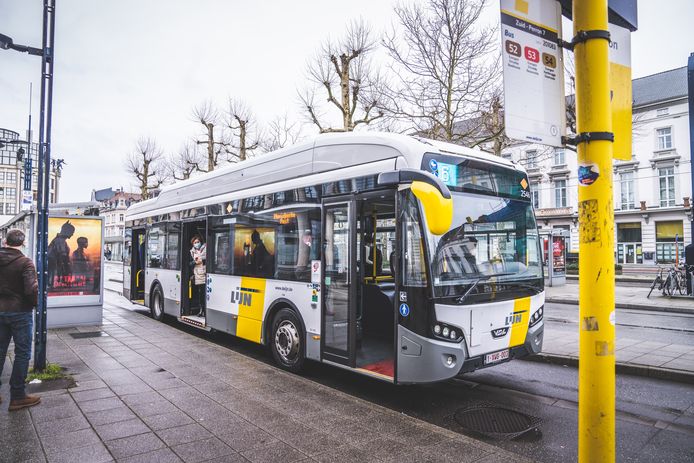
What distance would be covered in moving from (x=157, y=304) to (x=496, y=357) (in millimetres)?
9295

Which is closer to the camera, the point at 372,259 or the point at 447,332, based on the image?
the point at 447,332

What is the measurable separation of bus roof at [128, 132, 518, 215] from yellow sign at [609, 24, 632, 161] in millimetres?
2774

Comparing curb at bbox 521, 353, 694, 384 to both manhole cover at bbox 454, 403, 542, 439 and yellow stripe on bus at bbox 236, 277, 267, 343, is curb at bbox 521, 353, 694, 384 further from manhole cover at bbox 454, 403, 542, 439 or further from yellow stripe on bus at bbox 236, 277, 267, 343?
yellow stripe on bus at bbox 236, 277, 267, 343

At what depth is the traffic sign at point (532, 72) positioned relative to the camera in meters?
2.45

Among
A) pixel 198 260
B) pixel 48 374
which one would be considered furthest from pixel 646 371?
pixel 198 260

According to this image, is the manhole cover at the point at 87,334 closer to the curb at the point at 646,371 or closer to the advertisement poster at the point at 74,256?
the advertisement poster at the point at 74,256

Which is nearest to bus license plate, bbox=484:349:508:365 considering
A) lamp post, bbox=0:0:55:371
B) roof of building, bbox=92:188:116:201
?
lamp post, bbox=0:0:55:371

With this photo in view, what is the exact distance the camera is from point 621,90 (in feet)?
8.75

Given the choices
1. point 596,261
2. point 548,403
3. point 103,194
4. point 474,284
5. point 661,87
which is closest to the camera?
point 596,261

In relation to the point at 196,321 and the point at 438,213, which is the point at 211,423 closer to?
the point at 438,213

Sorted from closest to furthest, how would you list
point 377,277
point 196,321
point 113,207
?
point 377,277, point 196,321, point 113,207

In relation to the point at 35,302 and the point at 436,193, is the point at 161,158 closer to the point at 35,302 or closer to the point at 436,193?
the point at 35,302

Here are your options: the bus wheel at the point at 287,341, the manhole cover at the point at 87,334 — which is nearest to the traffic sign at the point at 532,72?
the bus wheel at the point at 287,341

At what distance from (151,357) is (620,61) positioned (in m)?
7.49
